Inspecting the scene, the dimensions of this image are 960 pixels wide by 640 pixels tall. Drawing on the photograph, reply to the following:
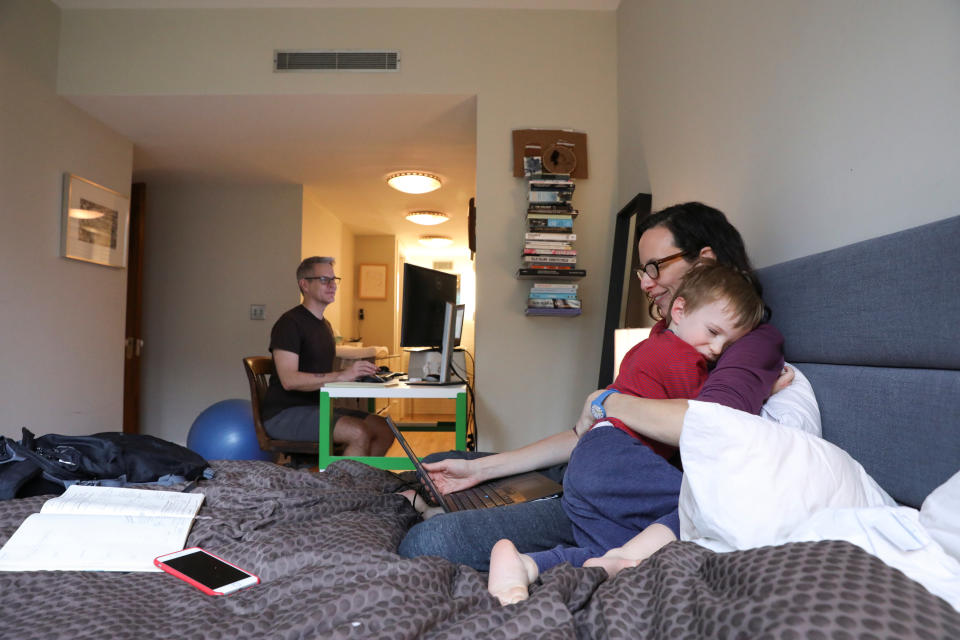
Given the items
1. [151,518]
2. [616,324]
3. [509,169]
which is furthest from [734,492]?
[509,169]

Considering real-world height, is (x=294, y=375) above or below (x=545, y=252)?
below

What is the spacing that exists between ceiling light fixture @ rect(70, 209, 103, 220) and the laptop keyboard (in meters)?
3.10

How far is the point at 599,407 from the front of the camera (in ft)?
4.17

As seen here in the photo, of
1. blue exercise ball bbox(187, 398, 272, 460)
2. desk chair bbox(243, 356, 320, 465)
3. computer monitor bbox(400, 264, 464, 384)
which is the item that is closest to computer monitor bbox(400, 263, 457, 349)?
computer monitor bbox(400, 264, 464, 384)

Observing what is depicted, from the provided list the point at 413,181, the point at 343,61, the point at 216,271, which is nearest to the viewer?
the point at 343,61

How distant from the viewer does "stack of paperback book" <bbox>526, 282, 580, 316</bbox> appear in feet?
10.0

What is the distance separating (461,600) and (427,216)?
5.37 meters

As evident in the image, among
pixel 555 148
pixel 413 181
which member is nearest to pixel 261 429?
pixel 555 148

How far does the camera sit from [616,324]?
281 cm

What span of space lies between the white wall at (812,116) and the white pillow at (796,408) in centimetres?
35

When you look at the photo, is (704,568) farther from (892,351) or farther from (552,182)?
(552,182)

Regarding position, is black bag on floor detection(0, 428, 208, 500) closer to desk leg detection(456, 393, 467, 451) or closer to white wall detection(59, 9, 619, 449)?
desk leg detection(456, 393, 467, 451)

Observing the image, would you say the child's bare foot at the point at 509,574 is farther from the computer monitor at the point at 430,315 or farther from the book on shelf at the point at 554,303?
the book on shelf at the point at 554,303

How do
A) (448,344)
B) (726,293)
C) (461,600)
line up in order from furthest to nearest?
(448,344), (726,293), (461,600)
